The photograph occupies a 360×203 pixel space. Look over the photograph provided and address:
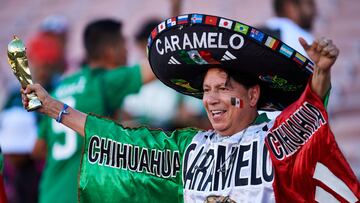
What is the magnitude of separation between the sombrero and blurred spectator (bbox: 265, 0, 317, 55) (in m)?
1.71

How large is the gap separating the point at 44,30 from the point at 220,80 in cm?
560

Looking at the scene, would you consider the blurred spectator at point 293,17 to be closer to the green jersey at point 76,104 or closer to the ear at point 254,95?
the green jersey at point 76,104

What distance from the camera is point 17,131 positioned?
9.77 meters

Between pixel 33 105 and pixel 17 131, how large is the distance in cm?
413

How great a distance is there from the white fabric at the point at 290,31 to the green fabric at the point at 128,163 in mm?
1585

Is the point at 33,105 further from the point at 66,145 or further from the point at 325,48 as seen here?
the point at 66,145

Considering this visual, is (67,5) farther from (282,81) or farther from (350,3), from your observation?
(282,81)

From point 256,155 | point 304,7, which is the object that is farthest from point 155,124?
point 256,155

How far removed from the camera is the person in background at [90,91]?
816 cm

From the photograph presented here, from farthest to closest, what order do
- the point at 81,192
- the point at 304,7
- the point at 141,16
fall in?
the point at 141,16 < the point at 304,7 < the point at 81,192

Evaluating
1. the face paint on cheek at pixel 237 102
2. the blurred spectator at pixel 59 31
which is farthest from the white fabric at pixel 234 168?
the blurred spectator at pixel 59 31

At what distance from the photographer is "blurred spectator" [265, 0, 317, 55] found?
7.55m

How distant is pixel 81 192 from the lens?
6.06 meters

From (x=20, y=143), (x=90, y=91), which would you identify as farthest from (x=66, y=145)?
(x=20, y=143)
